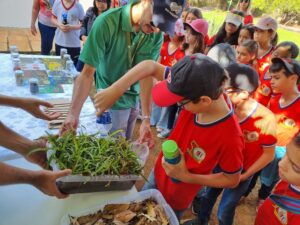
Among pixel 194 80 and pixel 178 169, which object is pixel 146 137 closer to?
pixel 178 169

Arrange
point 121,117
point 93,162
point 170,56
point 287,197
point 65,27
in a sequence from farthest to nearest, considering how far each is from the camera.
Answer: point 65,27 → point 170,56 → point 121,117 → point 287,197 → point 93,162

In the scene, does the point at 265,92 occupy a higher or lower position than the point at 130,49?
lower

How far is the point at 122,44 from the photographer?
6.05ft

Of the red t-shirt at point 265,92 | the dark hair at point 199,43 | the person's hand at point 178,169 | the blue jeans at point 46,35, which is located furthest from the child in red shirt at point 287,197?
the blue jeans at point 46,35

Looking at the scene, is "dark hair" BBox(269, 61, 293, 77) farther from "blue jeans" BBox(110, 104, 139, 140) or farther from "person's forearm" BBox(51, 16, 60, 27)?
"person's forearm" BBox(51, 16, 60, 27)

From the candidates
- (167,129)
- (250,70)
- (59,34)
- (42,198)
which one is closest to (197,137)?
(250,70)

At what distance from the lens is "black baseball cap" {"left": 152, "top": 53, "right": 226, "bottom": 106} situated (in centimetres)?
113

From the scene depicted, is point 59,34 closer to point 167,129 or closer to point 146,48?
point 167,129

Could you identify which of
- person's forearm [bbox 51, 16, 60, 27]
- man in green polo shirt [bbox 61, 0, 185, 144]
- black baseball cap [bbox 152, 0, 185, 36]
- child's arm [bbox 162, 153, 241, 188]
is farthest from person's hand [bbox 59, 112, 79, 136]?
person's forearm [bbox 51, 16, 60, 27]

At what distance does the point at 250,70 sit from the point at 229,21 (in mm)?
2404

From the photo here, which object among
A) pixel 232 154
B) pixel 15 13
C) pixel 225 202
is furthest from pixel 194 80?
pixel 15 13

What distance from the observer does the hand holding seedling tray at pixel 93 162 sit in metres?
1.19

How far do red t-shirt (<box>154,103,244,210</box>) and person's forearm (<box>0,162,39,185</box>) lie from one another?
0.70m

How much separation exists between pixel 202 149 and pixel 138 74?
511 millimetres
